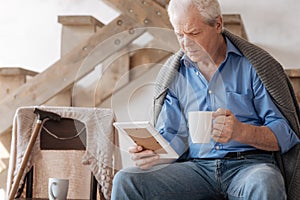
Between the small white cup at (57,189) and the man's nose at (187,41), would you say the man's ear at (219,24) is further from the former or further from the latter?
the small white cup at (57,189)

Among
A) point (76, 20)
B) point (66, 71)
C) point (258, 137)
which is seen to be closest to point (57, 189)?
point (258, 137)

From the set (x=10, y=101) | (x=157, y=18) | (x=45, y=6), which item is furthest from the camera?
(x=45, y=6)

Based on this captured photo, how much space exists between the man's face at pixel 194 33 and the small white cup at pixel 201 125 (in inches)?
12.7

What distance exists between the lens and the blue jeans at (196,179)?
1.58 metres

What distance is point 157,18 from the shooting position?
2941 millimetres

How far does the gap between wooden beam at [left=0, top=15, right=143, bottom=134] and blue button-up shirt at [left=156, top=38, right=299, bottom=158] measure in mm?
1226

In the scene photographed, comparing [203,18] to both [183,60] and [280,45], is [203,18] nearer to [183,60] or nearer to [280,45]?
[183,60]

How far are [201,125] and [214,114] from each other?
2.0 inches

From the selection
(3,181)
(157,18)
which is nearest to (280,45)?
(157,18)

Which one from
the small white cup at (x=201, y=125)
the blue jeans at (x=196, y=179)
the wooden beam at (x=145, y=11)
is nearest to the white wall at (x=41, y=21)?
the wooden beam at (x=145, y=11)

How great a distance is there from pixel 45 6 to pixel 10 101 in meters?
0.70

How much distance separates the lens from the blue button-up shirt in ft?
5.63

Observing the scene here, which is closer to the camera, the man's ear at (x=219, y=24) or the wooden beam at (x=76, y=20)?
the man's ear at (x=219, y=24)

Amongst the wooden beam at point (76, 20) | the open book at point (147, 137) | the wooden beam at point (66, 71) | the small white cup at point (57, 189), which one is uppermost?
the wooden beam at point (76, 20)
